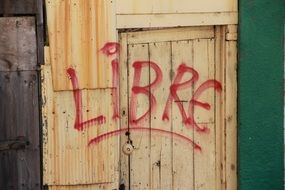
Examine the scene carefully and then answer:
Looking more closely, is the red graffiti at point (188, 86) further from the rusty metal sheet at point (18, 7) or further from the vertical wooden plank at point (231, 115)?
the rusty metal sheet at point (18, 7)

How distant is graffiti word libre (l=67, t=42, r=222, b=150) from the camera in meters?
5.45

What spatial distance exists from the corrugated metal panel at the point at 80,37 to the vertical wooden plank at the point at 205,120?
34.3 inches

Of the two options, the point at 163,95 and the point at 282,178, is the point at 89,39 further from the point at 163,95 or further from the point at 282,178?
the point at 282,178

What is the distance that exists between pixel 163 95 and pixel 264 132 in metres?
1.01

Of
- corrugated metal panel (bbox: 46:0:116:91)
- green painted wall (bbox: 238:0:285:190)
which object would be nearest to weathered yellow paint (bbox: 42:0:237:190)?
corrugated metal panel (bbox: 46:0:116:91)

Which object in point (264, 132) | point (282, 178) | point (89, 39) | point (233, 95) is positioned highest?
point (89, 39)

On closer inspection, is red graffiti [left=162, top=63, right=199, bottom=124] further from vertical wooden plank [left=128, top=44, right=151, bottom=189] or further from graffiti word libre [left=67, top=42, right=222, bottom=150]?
vertical wooden plank [left=128, top=44, right=151, bottom=189]

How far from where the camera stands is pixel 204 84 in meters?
5.72

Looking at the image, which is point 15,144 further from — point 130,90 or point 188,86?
point 188,86

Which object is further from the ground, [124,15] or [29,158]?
[124,15]

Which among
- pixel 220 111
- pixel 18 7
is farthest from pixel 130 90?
pixel 18 7

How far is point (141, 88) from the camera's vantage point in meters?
5.64

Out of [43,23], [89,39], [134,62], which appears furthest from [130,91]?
[43,23]

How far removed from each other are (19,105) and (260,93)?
2.20 meters
